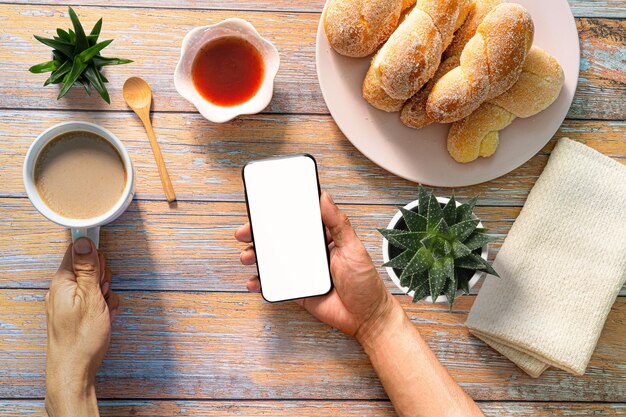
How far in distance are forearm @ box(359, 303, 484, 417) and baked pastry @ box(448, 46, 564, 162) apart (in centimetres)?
33

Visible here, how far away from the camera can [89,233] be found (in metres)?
1.00

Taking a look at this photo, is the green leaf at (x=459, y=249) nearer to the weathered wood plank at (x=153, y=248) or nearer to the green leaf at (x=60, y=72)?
the weathered wood plank at (x=153, y=248)

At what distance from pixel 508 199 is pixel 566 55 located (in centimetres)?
29

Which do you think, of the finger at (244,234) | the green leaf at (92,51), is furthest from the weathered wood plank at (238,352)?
the green leaf at (92,51)

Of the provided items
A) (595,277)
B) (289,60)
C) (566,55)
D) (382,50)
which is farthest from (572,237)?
(289,60)

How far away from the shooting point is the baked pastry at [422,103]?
38.4 inches

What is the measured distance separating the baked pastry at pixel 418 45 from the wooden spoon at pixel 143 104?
1.48 ft

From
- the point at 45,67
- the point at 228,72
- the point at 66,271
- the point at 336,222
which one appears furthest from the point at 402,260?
the point at 45,67

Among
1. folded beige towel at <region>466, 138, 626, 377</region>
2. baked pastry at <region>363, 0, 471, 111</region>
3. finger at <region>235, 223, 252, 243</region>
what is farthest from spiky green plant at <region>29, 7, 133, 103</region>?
folded beige towel at <region>466, 138, 626, 377</region>

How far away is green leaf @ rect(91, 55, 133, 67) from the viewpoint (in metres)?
0.99

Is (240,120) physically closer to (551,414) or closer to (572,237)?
(572,237)

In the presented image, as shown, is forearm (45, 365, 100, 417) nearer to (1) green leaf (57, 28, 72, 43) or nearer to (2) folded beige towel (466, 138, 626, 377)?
(1) green leaf (57, 28, 72, 43)

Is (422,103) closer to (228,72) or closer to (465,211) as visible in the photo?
(465,211)

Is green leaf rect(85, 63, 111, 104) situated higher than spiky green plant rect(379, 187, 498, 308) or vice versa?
green leaf rect(85, 63, 111, 104)
